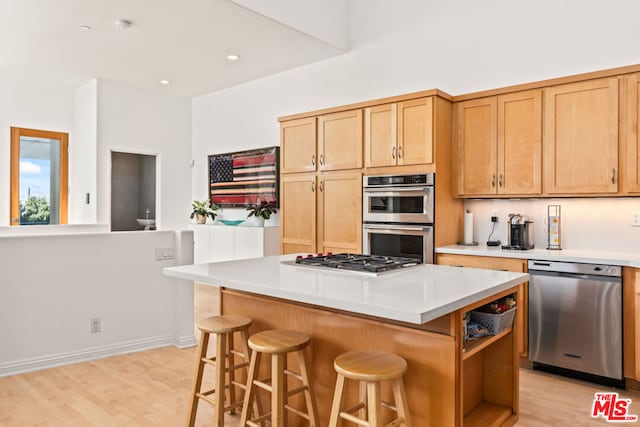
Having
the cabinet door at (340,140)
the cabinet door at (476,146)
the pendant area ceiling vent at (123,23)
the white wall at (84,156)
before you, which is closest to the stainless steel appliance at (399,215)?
the cabinet door at (340,140)

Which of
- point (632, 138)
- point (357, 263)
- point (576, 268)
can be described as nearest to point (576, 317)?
point (576, 268)

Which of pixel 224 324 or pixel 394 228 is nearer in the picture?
pixel 224 324

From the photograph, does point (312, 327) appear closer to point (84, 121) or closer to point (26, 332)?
point (26, 332)

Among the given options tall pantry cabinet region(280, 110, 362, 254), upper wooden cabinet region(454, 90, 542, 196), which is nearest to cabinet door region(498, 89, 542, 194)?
upper wooden cabinet region(454, 90, 542, 196)

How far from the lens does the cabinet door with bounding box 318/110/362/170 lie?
4.38 m

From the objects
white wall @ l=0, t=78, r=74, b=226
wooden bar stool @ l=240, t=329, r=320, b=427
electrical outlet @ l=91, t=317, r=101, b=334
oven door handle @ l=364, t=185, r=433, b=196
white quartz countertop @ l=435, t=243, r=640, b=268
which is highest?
white wall @ l=0, t=78, r=74, b=226

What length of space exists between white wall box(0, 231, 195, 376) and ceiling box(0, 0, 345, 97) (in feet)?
6.49

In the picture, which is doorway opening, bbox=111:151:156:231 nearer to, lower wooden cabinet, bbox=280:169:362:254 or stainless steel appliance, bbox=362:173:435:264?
lower wooden cabinet, bbox=280:169:362:254

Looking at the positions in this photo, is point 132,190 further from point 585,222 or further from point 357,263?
point 585,222

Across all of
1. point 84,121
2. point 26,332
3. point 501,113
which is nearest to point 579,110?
point 501,113

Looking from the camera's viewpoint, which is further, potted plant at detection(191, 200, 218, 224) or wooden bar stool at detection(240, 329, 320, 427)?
potted plant at detection(191, 200, 218, 224)

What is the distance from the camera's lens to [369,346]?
2070mm

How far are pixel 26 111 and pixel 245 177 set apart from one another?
307 centimetres

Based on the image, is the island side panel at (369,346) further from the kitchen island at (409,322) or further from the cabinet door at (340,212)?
the cabinet door at (340,212)
